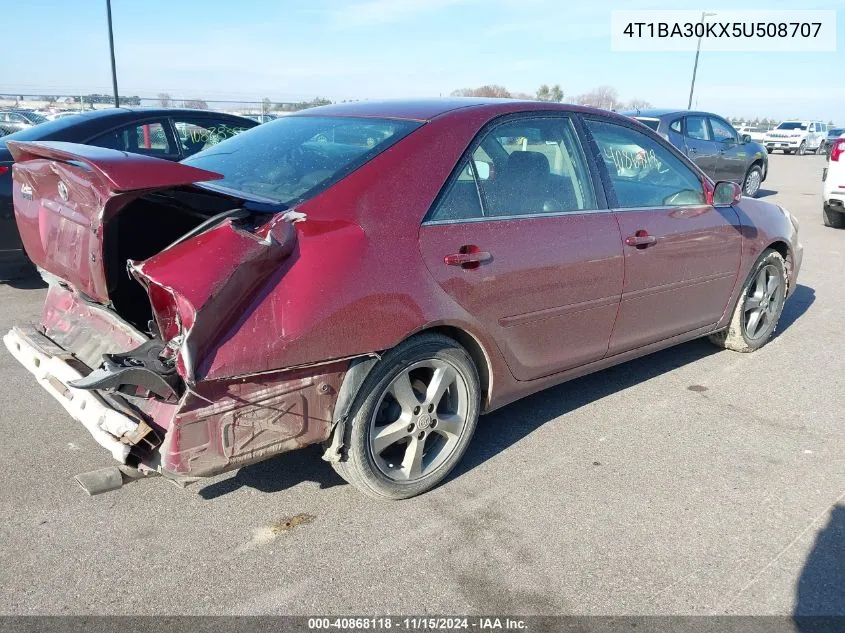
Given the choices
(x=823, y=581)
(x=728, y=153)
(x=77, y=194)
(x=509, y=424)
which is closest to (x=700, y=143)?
(x=728, y=153)

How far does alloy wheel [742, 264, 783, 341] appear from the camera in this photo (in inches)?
195

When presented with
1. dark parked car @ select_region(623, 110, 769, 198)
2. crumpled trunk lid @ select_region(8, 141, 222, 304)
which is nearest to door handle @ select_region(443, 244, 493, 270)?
crumpled trunk lid @ select_region(8, 141, 222, 304)

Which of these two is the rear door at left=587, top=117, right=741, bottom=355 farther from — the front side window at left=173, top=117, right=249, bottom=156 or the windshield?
the windshield

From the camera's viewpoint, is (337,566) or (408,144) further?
(408,144)

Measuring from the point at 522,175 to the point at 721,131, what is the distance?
11.5m

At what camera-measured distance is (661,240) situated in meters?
3.87

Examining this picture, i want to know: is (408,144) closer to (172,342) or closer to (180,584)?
(172,342)

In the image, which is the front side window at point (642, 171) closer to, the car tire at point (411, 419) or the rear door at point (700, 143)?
the car tire at point (411, 419)

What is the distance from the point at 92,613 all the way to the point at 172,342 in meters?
0.94

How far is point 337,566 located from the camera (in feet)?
8.47

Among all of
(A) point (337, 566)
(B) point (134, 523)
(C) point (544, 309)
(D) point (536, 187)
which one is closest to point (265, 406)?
(A) point (337, 566)

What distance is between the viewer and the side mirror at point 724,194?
4.32 metres

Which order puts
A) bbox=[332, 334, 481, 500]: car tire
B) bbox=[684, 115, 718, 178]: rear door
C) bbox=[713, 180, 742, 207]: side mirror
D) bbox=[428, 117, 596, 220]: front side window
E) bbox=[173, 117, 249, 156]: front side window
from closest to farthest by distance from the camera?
bbox=[332, 334, 481, 500]: car tire < bbox=[428, 117, 596, 220]: front side window < bbox=[713, 180, 742, 207]: side mirror < bbox=[173, 117, 249, 156]: front side window < bbox=[684, 115, 718, 178]: rear door

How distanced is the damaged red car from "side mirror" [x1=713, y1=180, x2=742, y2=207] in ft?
1.12
